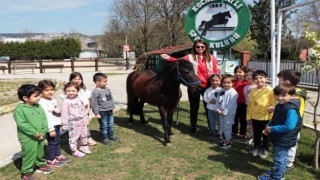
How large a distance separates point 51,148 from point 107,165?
0.89 meters

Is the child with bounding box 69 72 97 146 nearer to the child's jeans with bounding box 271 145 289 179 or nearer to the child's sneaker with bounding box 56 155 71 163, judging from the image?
the child's sneaker with bounding box 56 155 71 163

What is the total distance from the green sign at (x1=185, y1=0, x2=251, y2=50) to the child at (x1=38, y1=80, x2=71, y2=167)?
12.4 ft

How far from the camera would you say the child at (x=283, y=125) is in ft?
11.4

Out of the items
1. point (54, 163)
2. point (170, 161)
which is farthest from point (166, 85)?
point (54, 163)

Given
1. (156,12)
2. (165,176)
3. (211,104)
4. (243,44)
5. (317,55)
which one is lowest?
(165,176)

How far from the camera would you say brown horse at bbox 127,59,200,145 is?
5.12 m

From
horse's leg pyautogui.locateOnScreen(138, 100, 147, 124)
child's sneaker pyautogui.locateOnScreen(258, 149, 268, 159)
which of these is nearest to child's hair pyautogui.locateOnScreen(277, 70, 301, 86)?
child's sneaker pyautogui.locateOnScreen(258, 149, 268, 159)

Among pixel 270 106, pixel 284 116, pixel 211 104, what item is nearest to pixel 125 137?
pixel 211 104

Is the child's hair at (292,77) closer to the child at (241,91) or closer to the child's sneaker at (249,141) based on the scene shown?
the child at (241,91)

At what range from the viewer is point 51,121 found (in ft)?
14.3

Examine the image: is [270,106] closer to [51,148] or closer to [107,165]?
[107,165]

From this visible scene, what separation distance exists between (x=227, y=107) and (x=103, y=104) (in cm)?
223

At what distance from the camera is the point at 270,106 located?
437 cm

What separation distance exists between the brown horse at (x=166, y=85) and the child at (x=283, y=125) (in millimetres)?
1696
